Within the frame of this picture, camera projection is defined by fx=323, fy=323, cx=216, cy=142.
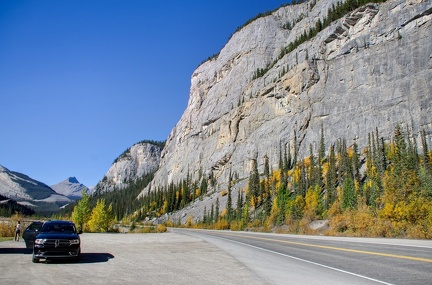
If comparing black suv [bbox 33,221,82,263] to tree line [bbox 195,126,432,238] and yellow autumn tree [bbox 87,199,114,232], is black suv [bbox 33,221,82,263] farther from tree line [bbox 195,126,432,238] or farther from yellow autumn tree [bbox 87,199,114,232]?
yellow autumn tree [bbox 87,199,114,232]

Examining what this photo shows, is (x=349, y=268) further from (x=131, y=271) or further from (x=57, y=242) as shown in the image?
(x=57, y=242)

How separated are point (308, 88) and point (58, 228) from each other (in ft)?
368

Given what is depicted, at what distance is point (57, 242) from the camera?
546 inches

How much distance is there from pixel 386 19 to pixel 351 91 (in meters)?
26.4

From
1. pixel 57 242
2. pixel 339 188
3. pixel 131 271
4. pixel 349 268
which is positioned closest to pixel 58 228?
pixel 57 242

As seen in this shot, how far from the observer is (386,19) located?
10444 centimetres

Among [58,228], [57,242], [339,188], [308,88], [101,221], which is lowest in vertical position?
[101,221]

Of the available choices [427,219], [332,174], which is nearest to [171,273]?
[427,219]

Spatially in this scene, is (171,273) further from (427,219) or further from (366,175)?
(366,175)

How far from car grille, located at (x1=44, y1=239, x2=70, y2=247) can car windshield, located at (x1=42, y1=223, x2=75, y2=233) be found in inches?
57.7

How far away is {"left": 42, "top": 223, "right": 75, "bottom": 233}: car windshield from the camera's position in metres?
15.3

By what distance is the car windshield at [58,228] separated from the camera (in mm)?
15297

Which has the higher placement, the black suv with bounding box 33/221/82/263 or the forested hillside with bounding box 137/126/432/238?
the forested hillside with bounding box 137/126/432/238

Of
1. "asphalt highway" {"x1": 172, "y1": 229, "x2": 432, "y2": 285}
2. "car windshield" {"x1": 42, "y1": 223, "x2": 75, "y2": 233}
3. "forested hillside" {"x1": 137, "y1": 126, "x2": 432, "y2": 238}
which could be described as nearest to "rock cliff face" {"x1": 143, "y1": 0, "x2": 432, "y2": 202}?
"forested hillside" {"x1": 137, "y1": 126, "x2": 432, "y2": 238}
